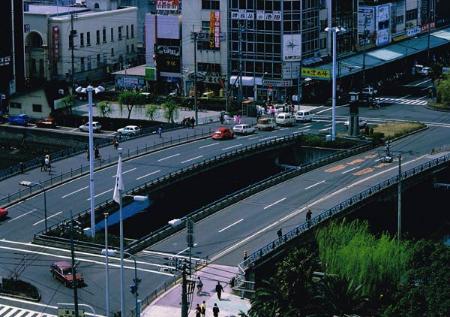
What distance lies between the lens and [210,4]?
483 feet

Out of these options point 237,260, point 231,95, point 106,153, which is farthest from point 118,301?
point 231,95

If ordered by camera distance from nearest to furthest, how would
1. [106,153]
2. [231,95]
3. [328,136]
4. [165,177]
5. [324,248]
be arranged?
[324,248], [165,177], [106,153], [328,136], [231,95]

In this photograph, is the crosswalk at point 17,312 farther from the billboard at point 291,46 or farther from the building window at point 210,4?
the building window at point 210,4

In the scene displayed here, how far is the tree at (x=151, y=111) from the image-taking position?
133 meters

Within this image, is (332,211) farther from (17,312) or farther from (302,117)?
(302,117)

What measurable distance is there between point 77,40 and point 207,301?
286 ft

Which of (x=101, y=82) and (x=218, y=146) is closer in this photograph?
(x=218, y=146)

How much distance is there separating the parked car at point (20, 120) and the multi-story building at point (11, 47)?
739 centimetres

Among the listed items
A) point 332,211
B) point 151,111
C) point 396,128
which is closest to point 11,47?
point 151,111

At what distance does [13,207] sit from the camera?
3745 inches

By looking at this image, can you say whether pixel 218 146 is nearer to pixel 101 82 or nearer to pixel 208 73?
pixel 208 73

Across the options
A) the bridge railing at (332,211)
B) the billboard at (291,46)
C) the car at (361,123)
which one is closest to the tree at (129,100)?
the billboard at (291,46)

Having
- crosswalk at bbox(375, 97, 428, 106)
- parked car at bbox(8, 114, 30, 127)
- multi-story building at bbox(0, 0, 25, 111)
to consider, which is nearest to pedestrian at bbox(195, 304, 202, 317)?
parked car at bbox(8, 114, 30, 127)

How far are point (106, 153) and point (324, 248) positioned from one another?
121ft
